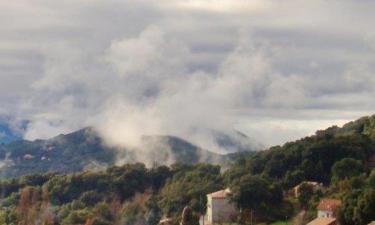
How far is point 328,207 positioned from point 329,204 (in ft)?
2.62

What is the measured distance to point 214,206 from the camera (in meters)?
99.8

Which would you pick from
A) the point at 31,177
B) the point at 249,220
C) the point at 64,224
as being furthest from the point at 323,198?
the point at 31,177

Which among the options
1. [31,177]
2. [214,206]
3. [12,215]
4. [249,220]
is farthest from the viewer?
[31,177]

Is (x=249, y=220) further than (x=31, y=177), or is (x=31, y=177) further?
(x=31, y=177)

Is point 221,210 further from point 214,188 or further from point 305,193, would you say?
point 214,188

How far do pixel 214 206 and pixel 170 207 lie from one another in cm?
1056

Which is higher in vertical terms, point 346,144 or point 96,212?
point 346,144

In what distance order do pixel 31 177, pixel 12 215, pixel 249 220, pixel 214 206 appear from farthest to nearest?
1. pixel 31 177
2. pixel 12 215
3. pixel 214 206
4. pixel 249 220

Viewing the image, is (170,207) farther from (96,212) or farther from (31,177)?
(31,177)

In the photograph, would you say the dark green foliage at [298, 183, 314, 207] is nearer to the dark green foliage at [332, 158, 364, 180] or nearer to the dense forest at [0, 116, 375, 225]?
the dense forest at [0, 116, 375, 225]

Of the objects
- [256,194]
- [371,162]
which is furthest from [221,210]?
[371,162]

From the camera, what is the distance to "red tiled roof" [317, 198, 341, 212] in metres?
84.1

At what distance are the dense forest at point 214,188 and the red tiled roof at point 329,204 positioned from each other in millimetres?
1155

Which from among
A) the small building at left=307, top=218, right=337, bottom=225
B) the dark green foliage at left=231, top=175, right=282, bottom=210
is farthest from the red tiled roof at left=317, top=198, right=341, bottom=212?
the dark green foliage at left=231, top=175, right=282, bottom=210
